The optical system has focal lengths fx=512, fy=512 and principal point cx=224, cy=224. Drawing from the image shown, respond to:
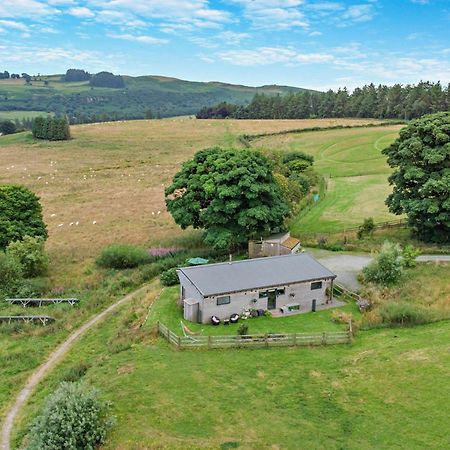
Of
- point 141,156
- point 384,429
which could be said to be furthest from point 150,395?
point 141,156

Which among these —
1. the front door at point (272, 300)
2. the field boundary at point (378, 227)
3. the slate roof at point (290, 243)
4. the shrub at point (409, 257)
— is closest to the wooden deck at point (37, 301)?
the front door at point (272, 300)

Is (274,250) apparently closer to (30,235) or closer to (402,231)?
(402,231)

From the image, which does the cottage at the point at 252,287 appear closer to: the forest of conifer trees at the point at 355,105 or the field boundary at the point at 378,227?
the field boundary at the point at 378,227

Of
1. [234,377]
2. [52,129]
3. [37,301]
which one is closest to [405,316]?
[234,377]

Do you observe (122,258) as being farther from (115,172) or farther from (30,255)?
(115,172)

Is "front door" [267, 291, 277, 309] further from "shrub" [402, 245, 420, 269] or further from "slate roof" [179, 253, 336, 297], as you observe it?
"shrub" [402, 245, 420, 269]

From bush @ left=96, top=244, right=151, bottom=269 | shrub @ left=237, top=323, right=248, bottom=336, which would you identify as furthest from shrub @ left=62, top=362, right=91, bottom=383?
bush @ left=96, top=244, right=151, bottom=269
